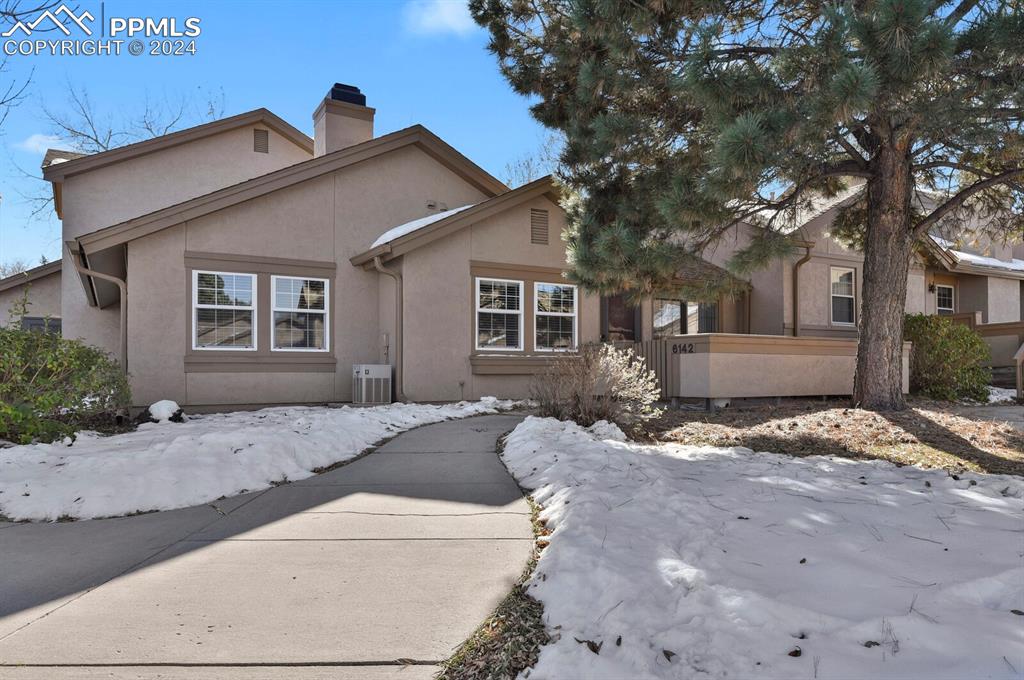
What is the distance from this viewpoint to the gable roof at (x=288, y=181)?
34.5 ft

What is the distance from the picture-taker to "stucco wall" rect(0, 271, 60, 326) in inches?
641

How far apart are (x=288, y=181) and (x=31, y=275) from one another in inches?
347

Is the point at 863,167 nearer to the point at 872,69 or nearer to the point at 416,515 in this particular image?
the point at 872,69

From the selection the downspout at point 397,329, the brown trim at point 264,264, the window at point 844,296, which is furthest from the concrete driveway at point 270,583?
the window at point 844,296

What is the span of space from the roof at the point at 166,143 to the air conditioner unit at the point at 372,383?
8.39 metres

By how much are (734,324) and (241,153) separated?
1376 centimetres

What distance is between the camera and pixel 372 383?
1191 centimetres

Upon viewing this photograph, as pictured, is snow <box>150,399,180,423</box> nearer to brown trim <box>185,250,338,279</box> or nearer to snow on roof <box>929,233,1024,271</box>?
brown trim <box>185,250,338,279</box>

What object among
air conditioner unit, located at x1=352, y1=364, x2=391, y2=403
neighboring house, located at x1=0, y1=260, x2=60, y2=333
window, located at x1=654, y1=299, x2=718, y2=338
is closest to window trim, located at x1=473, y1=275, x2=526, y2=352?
air conditioner unit, located at x1=352, y1=364, x2=391, y2=403

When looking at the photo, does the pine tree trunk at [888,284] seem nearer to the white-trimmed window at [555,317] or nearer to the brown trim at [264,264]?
the white-trimmed window at [555,317]

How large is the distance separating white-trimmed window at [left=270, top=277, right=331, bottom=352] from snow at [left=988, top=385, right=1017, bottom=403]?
1411cm

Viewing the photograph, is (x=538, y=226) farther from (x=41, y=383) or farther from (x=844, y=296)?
(x=41, y=383)

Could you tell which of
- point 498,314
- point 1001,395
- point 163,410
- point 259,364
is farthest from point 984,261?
point 163,410

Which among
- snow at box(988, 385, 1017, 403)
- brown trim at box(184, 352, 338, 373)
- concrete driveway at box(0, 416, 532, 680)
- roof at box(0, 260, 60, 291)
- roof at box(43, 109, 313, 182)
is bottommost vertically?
concrete driveway at box(0, 416, 532, 680)
